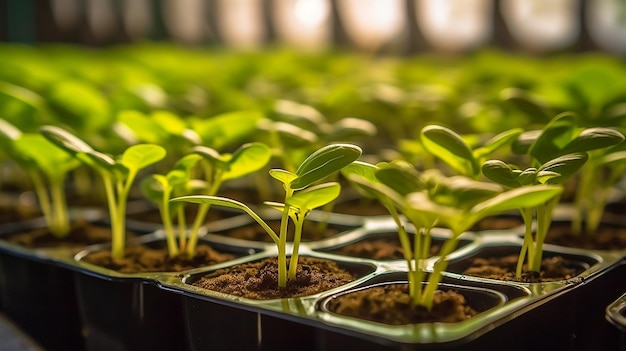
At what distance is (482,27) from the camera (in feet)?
13.8

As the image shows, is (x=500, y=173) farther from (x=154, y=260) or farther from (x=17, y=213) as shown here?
(x=17, y=213)

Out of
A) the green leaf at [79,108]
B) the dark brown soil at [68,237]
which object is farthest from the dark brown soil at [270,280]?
the green leaf at [79,108]

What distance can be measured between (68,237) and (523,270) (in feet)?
2.48

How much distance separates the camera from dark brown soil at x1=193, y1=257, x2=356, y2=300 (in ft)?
3.00

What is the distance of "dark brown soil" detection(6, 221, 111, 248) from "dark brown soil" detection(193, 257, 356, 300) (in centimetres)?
38

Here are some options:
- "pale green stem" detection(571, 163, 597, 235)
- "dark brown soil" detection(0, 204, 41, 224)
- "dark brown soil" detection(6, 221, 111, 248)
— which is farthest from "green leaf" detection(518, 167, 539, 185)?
"dark brown soil" detection(0, 204, 41, 224)

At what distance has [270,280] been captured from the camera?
37.1 inches

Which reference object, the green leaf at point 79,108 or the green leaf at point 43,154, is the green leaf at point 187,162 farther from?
the green leaf at point 79,108

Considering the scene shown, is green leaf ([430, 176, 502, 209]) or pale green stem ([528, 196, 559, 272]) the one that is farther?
pale green stem ([528, 196, 559, 272])

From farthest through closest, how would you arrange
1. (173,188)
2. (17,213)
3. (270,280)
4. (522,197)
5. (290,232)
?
(17,213)
(290,232)
(173,188)
(270,280)
(522,197)

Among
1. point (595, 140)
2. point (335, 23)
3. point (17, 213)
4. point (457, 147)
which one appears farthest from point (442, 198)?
point (335, 23)

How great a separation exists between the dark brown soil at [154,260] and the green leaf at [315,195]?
291mm

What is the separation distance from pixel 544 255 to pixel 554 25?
3.21 meters

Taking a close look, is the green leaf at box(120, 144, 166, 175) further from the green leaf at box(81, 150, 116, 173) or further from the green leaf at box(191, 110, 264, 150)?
Result: the green leaf at box(191, 110, 264, 150)
